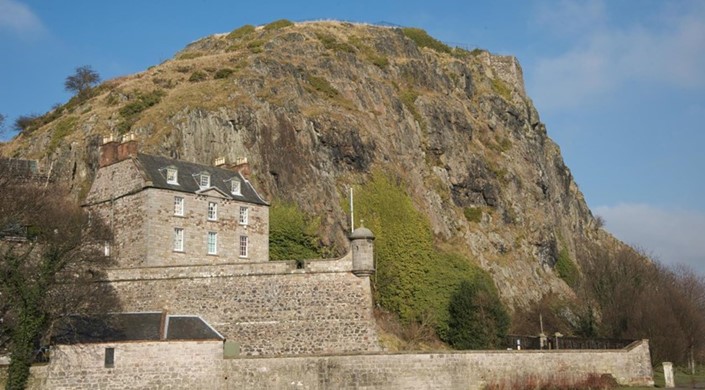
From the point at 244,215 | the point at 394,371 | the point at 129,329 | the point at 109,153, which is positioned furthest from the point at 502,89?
the point at 129,329

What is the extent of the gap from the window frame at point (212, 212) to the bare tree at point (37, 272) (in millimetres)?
8409

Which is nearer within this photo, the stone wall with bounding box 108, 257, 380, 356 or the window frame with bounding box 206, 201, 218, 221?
the stone wall with bounding box 108, 257, 380, 356

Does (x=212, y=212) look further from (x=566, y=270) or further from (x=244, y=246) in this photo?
(x=566, y=270)

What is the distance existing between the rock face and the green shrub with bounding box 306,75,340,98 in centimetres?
16

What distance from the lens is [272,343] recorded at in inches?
1345

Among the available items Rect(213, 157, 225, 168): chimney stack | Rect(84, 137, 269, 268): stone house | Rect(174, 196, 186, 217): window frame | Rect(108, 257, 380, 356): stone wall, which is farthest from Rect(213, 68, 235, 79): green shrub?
Rect(108, 257, 380, 356): stone wall

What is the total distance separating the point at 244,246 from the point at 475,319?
49.2 ft

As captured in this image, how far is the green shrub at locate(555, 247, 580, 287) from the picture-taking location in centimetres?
7686

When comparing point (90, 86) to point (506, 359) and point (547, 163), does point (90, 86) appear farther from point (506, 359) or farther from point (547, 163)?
point (506, 359)

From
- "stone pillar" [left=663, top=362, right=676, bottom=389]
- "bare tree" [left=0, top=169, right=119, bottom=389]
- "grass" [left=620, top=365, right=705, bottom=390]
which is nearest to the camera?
"bare tree" [left=0, top=169, right=119, bottom=389]

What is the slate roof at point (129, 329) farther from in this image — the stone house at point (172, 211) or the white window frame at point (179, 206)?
the white window frame at point (179, 206)

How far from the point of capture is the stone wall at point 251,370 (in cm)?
3059

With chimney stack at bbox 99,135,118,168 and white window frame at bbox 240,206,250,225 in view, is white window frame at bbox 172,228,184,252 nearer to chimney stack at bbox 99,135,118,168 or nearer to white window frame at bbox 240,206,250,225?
white window frame at bbox 240,206,250,225

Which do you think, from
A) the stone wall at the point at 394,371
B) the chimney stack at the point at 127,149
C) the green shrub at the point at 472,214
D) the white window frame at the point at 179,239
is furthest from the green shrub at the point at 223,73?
the stone wall at the point at 394,371
